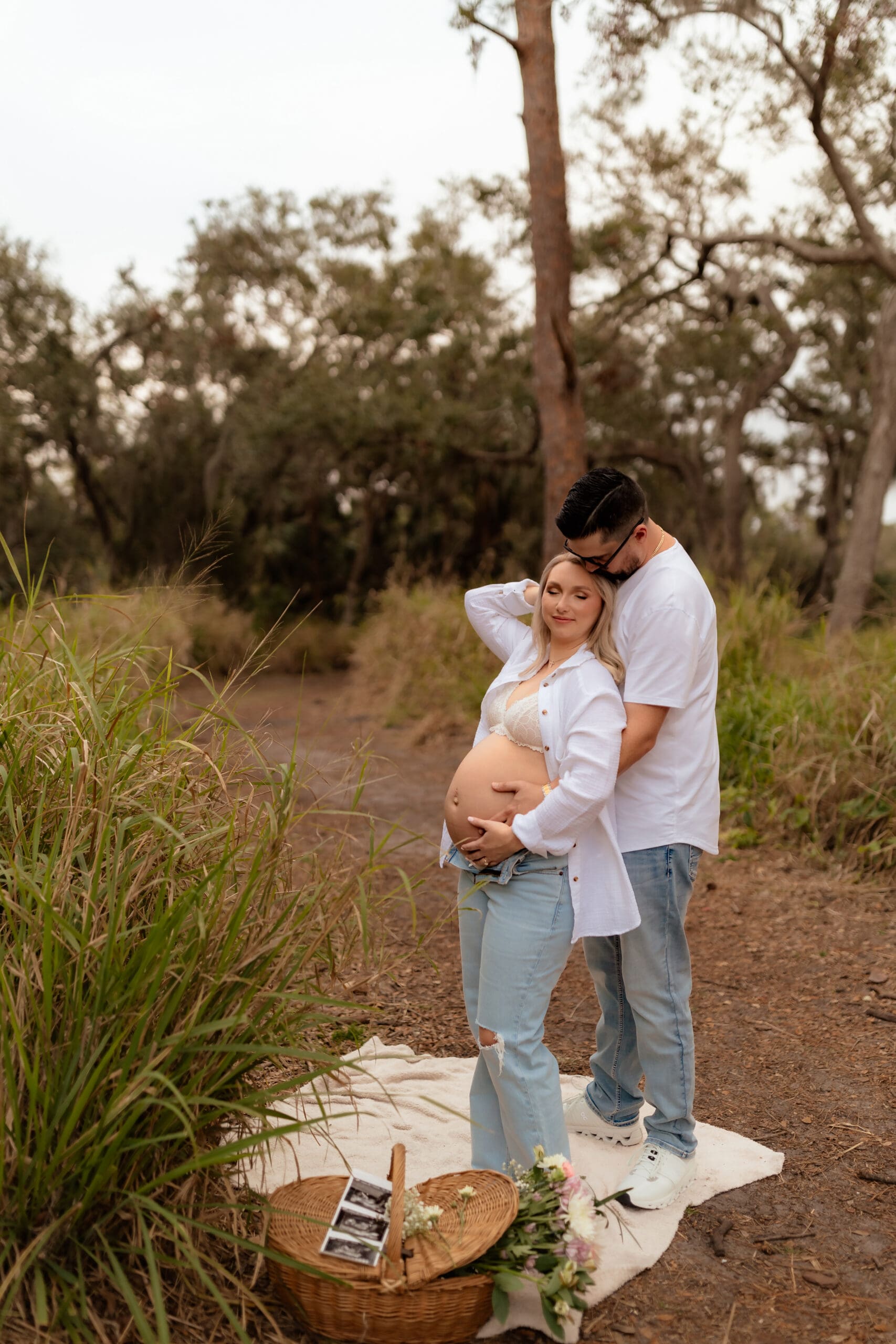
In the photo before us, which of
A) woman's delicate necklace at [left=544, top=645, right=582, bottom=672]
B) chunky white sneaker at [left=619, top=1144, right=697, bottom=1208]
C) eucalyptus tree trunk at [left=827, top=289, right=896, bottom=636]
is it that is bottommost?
chunky white sneaker at [left=619, top=1144, right=697, bottom=1208]

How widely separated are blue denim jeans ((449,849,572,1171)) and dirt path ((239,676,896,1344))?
0.53 ft

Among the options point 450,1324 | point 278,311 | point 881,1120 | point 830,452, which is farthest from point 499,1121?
point 830,452

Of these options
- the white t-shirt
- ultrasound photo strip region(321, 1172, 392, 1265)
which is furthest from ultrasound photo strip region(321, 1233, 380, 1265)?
the white t-shirt

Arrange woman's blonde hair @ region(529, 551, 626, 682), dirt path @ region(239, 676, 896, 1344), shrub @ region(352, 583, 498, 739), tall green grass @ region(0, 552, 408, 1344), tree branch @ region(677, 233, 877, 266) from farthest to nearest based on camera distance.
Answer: shrub @ region(352, 583, 498, 739), tree branch @ region(677, 233, 877, 266), woman's blonde hair @ region(529, 551, 626, 682), dirt path @ region(239, 676, 896, 1344), tall green grass @ region(0, 552, 408, 1344)

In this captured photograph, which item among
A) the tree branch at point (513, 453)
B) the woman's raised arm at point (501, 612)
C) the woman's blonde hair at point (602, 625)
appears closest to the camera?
the woman's blonde hair at point (602, 625)

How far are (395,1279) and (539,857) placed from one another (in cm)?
96

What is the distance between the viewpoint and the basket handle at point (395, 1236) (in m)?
2.15

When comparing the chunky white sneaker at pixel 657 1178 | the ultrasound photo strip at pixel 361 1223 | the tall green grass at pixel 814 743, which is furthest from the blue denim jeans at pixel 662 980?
the tall green grass at pixel 814 743

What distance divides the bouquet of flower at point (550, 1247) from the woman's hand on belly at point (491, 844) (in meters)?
0.68

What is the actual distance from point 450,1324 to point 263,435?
1734 centimetres

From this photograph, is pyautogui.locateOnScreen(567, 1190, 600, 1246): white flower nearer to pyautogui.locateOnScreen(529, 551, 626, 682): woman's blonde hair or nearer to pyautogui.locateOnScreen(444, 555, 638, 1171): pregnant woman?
pyautogui.locateOnScreen(444, 555, 638, 1171): pregnant woman

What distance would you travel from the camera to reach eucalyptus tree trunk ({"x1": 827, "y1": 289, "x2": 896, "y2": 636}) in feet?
35.4

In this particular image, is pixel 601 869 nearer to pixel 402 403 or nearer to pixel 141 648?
pixel 141 648

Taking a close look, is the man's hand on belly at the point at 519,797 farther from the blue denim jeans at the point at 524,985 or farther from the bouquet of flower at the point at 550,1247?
the bouquet of flower at the point at 550,1247
